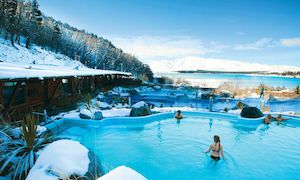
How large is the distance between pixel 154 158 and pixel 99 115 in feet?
13.0

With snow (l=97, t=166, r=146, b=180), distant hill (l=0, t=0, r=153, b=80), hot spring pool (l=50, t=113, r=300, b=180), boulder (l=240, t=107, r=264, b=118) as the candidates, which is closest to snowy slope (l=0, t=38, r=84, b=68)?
distant hill (l=0, t=0, r=153, b=80)

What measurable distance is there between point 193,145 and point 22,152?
5.56 m

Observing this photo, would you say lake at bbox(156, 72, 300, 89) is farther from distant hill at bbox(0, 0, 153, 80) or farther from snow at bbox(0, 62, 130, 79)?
snow at bbox(0, 62, 130, 79)

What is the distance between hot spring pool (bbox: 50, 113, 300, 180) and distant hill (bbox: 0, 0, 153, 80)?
92.5 ft

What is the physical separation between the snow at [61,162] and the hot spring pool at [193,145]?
227 centimetres

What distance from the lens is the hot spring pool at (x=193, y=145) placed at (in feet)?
19.6

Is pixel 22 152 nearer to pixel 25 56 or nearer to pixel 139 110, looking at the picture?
pixel 139 110

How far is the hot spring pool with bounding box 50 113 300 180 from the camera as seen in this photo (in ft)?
19.6

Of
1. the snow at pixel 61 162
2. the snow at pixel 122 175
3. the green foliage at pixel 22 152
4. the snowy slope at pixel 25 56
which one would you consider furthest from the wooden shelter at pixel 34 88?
the snowy slope at pixel 25 56

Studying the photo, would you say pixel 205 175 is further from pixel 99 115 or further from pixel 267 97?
pixel 267 97

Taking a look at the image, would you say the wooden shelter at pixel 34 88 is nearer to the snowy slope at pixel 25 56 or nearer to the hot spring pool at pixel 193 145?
the hot spring pool at pixel 193 145

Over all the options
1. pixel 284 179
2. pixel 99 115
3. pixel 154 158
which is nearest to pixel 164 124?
pixel 99 115

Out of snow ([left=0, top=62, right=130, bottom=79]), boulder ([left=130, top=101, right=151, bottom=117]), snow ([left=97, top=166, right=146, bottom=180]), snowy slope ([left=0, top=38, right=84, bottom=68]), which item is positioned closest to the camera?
snow ([left=97, top=166, right=146, bottom=180])

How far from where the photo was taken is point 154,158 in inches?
264
